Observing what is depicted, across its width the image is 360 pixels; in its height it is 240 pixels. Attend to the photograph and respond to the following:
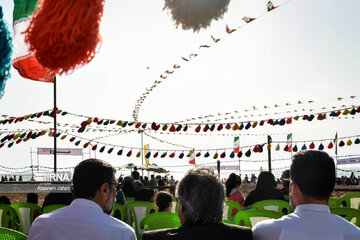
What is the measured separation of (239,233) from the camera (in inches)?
82.4

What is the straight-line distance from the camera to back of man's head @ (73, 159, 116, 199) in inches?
96.5

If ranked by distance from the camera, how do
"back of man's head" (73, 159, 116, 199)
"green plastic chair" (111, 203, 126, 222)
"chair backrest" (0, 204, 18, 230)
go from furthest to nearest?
"green plastic chair" (111, 203, 126, 222), "chair backrest" (0, 204, 18, 230), "back of man's head" (73, 159, 116, 199)

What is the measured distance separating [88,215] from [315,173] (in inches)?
51.9

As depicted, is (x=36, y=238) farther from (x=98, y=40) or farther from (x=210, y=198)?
(x=98, y=40)

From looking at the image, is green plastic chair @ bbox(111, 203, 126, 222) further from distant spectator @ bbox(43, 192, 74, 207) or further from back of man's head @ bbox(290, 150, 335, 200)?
back of man's head @ bbox(290, 150, 335, 200)

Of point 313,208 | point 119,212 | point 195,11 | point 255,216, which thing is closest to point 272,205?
point 255,216

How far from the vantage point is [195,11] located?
4.83 feet

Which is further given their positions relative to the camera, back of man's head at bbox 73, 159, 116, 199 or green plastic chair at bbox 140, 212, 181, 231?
green plastic chair at bbox 140, 212, 181, 231

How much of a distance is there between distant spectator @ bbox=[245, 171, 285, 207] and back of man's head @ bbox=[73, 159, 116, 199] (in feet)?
10.8

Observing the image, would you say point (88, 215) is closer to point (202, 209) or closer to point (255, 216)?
point (202, 209)

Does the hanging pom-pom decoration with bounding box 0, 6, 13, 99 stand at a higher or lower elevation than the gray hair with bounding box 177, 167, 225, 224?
higher

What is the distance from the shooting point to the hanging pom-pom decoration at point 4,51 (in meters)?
1.36

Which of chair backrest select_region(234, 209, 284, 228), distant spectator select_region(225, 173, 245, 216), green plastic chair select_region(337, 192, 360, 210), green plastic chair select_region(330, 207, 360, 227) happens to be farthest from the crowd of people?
distant spectator select_region(225, 173, 245, 216)

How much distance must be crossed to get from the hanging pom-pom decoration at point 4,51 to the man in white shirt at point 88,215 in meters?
1.13
